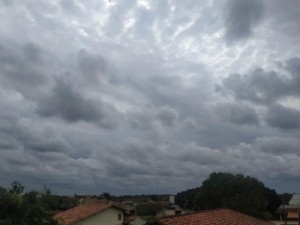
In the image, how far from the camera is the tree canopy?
77.1 m

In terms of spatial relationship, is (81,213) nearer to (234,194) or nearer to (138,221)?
(138,221)

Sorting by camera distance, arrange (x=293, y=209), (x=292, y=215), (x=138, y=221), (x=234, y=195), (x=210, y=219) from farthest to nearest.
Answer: (x=234, y=195) → (x=292, y=215) → (x=138, y=221) → (x=293, y=209) → (x=210, y=219)

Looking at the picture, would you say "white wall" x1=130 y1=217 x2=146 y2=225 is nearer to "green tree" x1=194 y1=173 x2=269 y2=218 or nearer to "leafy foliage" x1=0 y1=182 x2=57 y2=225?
"green tree" x1=194 y1=173 x2=269 y2=218

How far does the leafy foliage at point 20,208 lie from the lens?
22.5 meters

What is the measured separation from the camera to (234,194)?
8438cm

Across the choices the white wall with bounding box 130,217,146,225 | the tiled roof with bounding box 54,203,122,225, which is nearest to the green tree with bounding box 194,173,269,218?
the white wall with bounding box 130,217,146,225

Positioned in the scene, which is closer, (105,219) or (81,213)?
(81,213)

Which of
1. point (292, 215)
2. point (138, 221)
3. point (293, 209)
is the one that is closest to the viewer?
point (293, 209)

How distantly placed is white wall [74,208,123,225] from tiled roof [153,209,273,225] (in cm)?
1979

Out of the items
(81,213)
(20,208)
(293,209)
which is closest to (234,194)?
(293,209)

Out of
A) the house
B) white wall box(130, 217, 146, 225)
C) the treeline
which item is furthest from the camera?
the treeline

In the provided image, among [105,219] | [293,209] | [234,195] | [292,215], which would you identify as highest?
[234,195]

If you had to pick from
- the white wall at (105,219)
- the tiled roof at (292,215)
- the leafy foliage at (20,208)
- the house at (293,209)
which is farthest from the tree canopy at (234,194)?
the leafy foliage at (20,208)

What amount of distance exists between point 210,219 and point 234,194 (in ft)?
196
